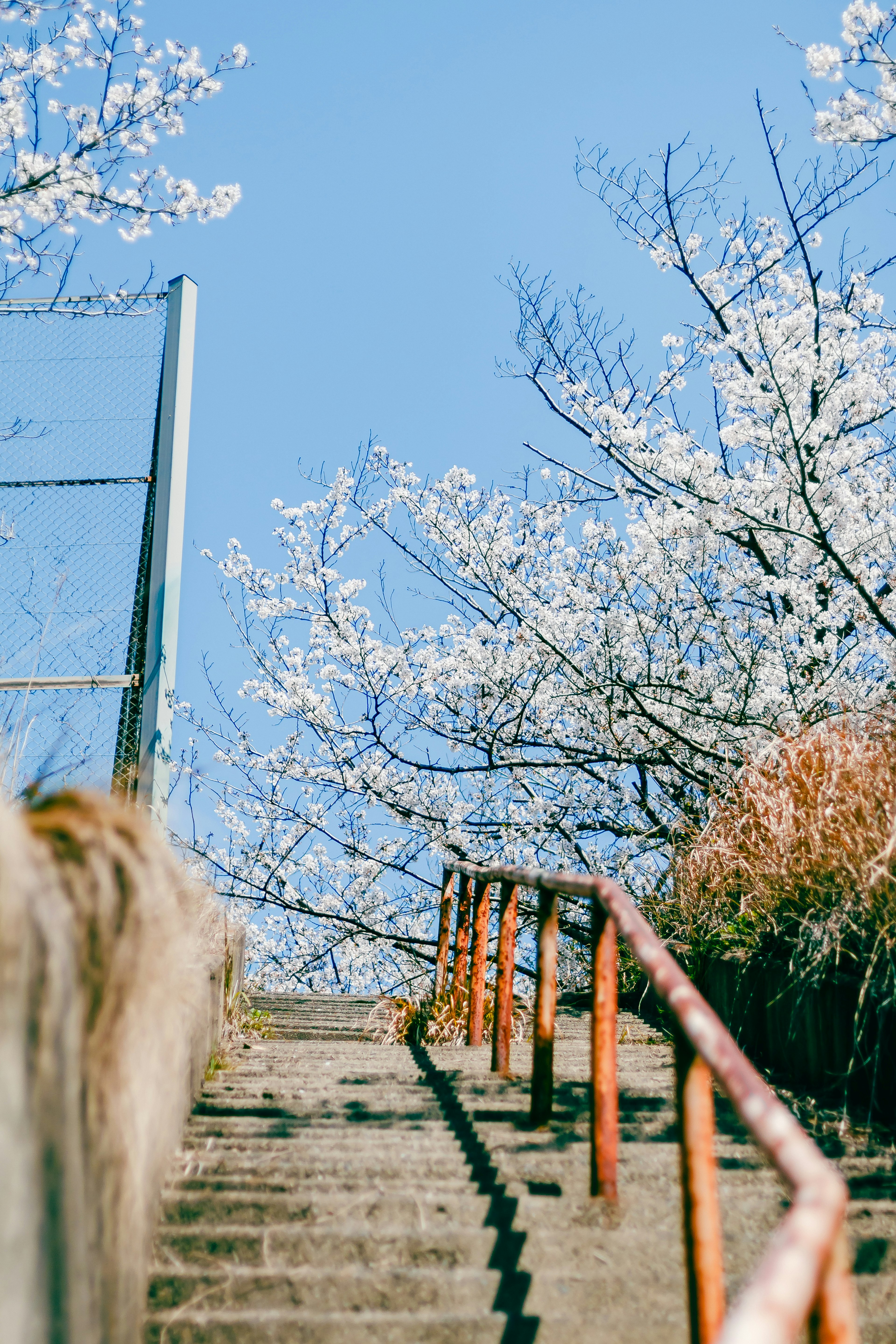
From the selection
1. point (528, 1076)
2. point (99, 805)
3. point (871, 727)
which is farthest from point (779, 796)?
point (99, 805)

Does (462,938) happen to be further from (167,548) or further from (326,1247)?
(326,1247)

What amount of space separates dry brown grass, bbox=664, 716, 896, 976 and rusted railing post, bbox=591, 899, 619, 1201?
110 cm

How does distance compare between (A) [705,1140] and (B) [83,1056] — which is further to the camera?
(A) [705,1140]

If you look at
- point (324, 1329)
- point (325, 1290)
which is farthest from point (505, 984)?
point (324, 1329)

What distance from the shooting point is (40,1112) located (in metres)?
1.42

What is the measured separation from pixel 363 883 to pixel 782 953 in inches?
264

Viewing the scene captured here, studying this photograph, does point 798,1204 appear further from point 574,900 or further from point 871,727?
point 574,900

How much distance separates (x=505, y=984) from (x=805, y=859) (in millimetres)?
1522

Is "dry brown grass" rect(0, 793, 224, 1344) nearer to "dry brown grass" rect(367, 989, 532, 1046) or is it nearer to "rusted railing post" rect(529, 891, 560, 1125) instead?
"rusted railing post" rect(529, 891, 560, 1125)

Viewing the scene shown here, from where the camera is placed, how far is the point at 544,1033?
3416 millimetres

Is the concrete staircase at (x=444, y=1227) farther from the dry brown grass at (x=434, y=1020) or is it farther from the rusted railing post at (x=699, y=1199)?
the dry brown grass at (x=434, y=1020)

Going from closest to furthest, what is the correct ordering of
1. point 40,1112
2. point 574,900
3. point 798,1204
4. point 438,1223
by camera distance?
point 798,1204
point 40,1112
point 438,1223
point 574,900

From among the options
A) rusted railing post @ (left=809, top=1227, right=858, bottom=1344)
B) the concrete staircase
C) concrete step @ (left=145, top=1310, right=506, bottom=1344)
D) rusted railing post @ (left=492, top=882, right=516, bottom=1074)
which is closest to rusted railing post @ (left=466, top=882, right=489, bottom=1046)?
rusted railing post @ (left=492, top=882, right=516, bottom=1074)

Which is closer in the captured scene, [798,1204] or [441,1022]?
[798,1204]
